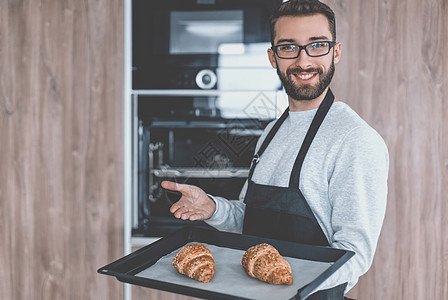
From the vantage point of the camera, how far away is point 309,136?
116cm

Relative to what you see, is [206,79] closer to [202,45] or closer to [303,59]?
[202,45]

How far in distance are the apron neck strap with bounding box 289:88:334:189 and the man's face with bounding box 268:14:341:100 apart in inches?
1.7

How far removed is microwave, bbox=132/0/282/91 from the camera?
6.16ft

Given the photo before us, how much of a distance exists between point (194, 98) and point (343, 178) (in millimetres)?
1027

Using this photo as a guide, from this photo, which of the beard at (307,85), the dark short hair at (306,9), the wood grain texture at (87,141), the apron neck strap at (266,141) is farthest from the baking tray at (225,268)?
the wood grain texture at (87,141)

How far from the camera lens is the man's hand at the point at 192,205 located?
3.96 feet

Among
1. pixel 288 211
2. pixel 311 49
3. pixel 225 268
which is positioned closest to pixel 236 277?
pixel 225 268

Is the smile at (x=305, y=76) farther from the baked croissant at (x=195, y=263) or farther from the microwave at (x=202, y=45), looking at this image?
the microwave at (x=202, y=45)

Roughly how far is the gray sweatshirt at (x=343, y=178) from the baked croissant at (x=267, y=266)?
88 millimetres

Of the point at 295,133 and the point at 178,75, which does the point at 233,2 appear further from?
the point at 295,133

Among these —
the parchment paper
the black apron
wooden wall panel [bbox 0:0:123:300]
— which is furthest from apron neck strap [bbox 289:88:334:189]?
wooden wall panel [bbox 0:0:123:300]

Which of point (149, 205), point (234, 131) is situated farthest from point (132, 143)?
point (234, 131)

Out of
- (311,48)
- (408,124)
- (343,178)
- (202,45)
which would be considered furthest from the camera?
(202,45)

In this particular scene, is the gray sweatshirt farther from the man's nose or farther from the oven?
the oven
